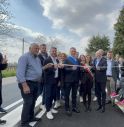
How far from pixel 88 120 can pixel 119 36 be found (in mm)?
49545

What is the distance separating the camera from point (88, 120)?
885cm

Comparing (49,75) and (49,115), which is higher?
(49,75)

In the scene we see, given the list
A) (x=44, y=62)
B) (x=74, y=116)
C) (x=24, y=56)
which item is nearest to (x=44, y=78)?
(x=44, y=62)

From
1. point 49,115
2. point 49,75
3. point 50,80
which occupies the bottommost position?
point 49,115

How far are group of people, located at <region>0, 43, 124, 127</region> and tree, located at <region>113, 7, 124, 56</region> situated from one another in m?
42.9

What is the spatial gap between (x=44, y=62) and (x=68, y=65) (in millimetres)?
830

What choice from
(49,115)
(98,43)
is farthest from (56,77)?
(98,43)

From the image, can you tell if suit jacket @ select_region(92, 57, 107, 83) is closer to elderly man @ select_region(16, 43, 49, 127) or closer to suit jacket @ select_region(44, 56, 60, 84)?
suit jacket @ select_region(44, 56, 60, 84)

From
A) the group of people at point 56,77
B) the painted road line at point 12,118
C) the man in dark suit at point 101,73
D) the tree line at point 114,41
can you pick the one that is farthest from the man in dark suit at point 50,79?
the tree line at point 114,41

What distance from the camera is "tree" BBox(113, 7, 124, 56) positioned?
54.6 m

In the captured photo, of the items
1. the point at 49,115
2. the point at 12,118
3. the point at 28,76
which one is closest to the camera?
the point at 28,76

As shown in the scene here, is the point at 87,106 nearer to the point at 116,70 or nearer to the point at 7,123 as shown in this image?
the point at 116,70

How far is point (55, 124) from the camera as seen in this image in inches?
323

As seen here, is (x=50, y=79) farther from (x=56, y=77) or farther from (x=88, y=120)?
(x=88, y=120)
